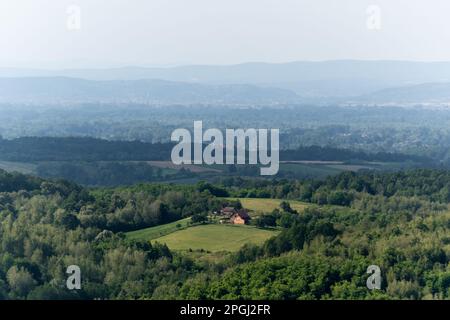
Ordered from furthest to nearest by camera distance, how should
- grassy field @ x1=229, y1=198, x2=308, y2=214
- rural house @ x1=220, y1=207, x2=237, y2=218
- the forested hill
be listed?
the forested hill < grassy field @ x1=229, y1=198, x2=308, y2=214 < rural house @ x1=220, y1=207, x2=237, y2=218

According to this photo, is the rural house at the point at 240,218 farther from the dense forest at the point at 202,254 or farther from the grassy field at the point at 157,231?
the grassy field at the point at 157,231

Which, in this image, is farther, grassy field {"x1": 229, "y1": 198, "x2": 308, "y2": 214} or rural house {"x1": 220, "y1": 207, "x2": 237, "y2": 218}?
grassy field {"x1": 229, "y1": 198, "x2": 308, "y2": 214}

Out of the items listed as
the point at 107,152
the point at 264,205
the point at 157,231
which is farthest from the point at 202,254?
the point at 107,152

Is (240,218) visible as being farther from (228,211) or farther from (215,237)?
(215,237)

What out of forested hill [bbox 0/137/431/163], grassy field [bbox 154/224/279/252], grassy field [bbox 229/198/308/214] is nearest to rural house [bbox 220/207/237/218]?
grassy field [bbox 229/198/308/214]

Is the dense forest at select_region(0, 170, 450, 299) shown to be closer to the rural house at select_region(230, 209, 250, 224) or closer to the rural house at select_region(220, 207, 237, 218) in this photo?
the rural house at select_region(230, 209, 250, 224)

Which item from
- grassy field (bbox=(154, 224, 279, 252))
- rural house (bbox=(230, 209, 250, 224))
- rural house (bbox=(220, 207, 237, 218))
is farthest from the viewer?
rural house (bbox=(220, 207, 237, 218))

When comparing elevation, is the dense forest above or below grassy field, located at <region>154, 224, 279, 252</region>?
above
